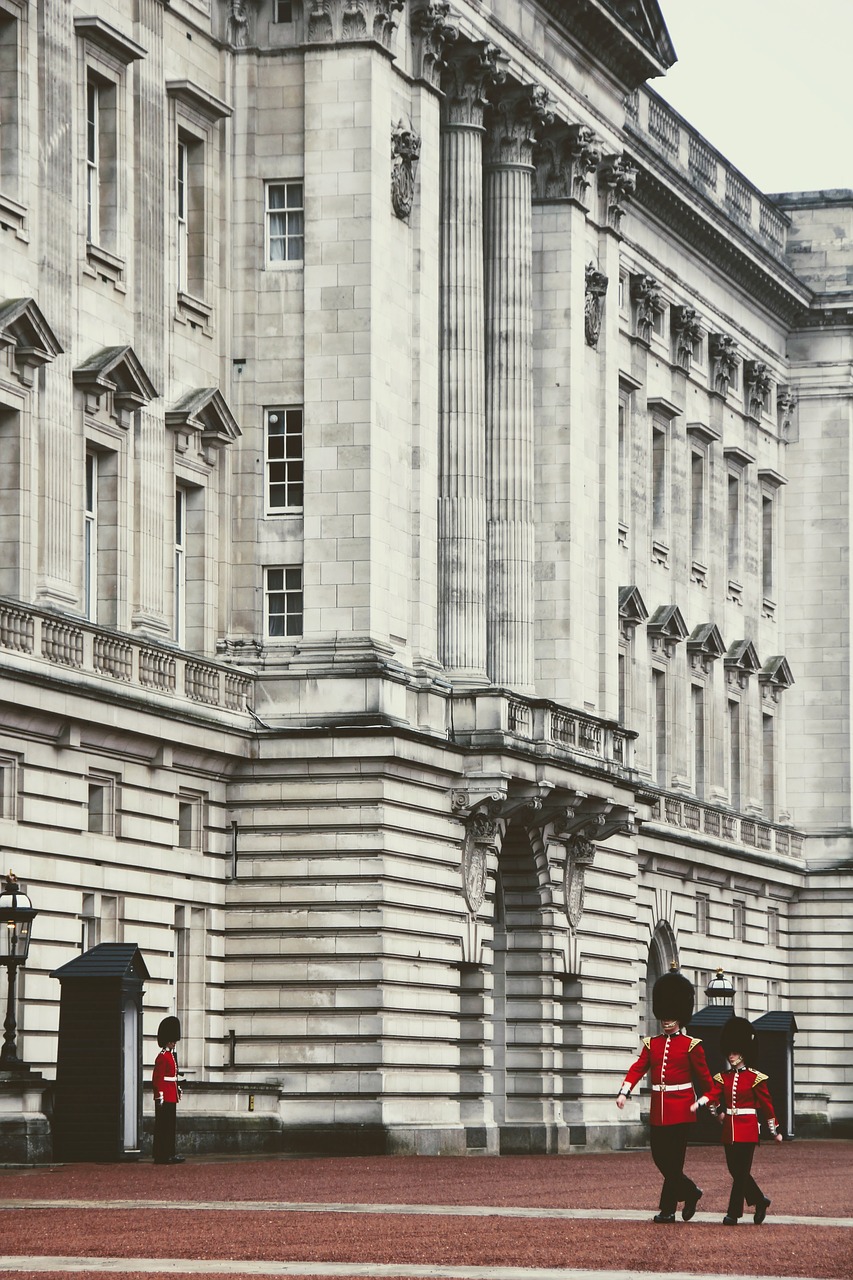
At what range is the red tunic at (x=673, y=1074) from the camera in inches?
1206

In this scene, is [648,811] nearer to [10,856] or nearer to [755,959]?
[755,959]

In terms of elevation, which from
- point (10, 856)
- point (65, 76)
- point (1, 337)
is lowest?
point (10, 856)

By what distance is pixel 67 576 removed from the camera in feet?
150

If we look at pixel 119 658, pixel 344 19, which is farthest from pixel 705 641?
pixel 119 658

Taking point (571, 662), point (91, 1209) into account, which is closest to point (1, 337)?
point (91, 1209)

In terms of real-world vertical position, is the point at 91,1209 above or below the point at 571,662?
below

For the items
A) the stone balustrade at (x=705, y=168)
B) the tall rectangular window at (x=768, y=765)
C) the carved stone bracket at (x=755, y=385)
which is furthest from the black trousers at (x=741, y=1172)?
the carved stone bracket at (x=755, y=385)

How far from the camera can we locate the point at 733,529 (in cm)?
8738

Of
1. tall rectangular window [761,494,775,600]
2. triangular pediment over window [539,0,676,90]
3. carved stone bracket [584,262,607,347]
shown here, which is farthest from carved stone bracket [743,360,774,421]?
carved stone bracket [584,262,607,347]

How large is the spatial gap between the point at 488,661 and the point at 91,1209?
30948 mm

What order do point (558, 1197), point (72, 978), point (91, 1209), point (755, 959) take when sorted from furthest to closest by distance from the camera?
point (755, 959), point (72, 978), point (558, 1197), point (91, 1209)

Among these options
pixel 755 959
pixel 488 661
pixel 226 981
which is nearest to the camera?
pixel 226 981

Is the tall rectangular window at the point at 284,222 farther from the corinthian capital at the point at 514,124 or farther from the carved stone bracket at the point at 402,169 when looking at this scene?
the corinthian capital at the point at 514,124

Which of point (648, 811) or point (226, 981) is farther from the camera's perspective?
point (648, 811)
